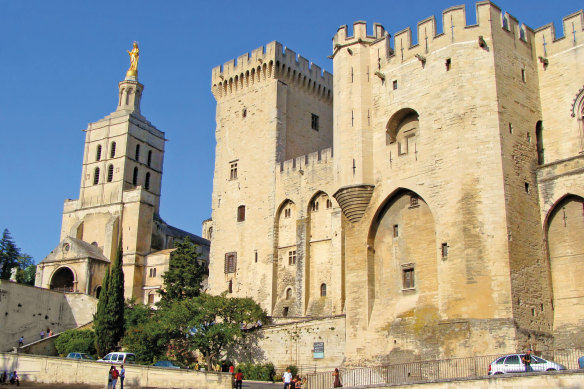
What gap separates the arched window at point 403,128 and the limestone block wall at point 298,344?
25.6 ft

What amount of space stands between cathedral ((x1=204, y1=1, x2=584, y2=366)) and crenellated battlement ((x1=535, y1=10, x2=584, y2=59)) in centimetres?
8

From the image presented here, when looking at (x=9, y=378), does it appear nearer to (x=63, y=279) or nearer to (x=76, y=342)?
(x=76, y=342)

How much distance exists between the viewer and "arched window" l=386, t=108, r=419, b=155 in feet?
92.9

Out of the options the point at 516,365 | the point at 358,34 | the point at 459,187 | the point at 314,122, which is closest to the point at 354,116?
the point at 358,34

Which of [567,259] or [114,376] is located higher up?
[567,259]

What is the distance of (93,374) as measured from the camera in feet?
88.5

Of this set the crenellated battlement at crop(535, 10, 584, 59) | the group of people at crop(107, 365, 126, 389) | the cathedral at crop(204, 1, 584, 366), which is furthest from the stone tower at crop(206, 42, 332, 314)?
the crenellated battlement at crop(535, 10, 584, 59)

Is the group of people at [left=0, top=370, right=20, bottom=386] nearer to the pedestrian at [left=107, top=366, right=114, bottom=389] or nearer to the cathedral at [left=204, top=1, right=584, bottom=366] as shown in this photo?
the pedestrian at [left=107, top=366, right=114, bottom=389]

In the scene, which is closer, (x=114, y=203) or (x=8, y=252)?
(x=114, y=203)

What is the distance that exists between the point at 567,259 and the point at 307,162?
1658 cm

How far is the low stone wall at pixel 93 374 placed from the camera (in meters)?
24.6

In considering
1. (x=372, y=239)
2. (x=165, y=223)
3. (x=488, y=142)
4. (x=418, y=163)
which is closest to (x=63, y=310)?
(x=165, y=223)

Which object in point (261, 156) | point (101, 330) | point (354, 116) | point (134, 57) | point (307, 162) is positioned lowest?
point (101, 330)

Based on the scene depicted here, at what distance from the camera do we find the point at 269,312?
123ft
